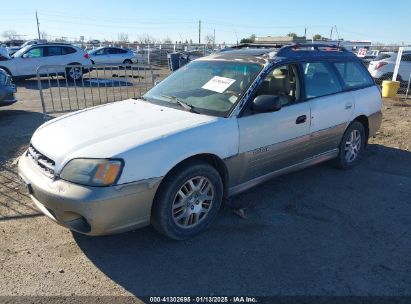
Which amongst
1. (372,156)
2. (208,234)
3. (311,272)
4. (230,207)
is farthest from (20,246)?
(372,156)

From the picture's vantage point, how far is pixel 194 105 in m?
3.95

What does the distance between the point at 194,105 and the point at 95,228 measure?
1621 mm

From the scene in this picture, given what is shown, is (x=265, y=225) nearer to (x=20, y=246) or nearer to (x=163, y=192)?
(x=163, y=192)

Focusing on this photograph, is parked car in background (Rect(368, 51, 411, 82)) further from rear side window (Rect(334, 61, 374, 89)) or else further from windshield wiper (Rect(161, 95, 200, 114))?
windshield wiper (Rect(161, 95, 200, 114))

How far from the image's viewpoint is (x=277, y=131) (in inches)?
162

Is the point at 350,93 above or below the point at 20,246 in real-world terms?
above

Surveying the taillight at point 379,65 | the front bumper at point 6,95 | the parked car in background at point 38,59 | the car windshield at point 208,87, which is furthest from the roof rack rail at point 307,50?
the parked car in background at point 38,59

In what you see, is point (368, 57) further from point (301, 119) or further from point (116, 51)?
point (301, 119)

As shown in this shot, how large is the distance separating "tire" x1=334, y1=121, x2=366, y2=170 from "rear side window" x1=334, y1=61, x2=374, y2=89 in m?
0.56

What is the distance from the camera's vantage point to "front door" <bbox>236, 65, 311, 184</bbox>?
3857 millimetres

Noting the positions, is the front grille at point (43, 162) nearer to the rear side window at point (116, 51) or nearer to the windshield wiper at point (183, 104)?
A: the windshield wiper at point (183, 104)

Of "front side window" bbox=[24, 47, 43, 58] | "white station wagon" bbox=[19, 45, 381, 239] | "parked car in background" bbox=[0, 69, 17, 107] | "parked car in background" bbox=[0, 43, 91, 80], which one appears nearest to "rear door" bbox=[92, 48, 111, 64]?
"parked car in background" bbox=[0, 43, 91, 80]

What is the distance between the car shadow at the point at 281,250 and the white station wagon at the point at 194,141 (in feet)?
0.99

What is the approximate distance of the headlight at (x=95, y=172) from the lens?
116 inches
